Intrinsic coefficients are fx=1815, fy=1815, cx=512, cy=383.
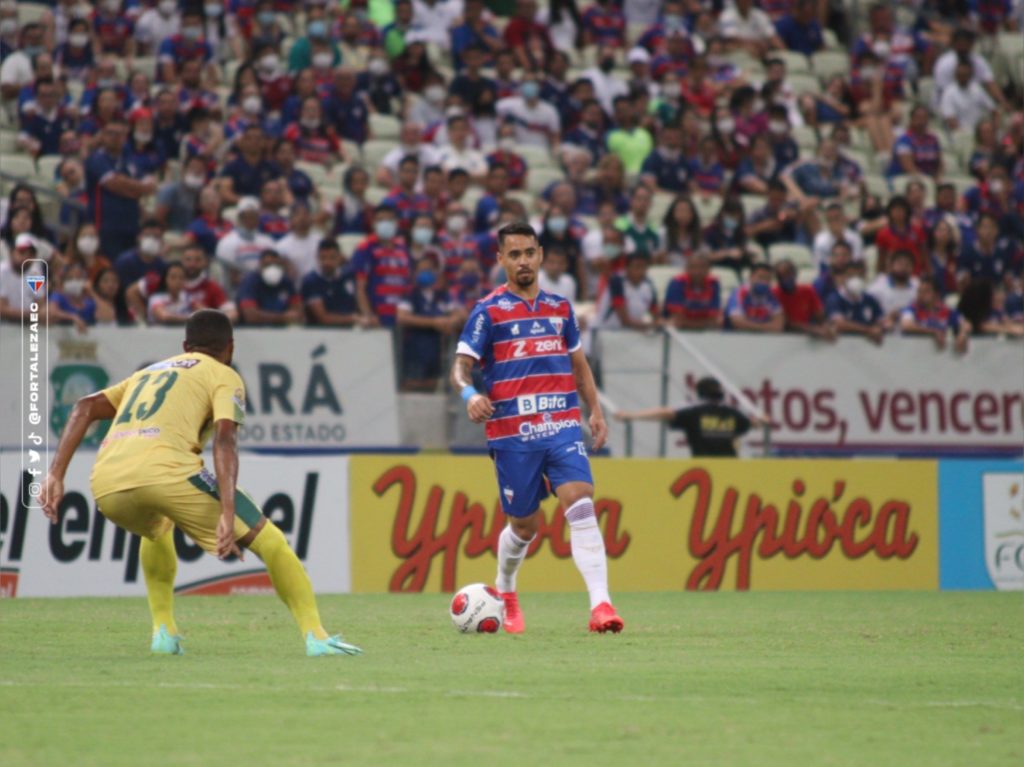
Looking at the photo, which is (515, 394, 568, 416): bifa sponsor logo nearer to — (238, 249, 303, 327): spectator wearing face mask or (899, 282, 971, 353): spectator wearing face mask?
(238, 249, 303, 327): spectator wearing face mask

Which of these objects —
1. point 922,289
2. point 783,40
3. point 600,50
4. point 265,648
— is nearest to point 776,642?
point 265,648

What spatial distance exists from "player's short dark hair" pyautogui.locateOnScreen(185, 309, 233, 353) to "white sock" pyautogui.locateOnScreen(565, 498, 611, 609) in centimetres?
282

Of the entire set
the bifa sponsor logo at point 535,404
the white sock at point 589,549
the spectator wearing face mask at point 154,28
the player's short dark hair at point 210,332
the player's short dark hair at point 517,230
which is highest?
the spectator wearing face mask at point 154,28

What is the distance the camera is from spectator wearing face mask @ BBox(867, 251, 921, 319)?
21672 millimetres

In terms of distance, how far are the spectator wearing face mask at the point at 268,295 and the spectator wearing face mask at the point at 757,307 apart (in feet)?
16.3

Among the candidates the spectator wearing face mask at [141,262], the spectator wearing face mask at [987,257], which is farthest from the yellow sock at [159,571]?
the spectator wearing face mask at [987,257]

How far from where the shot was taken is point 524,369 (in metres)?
11.6

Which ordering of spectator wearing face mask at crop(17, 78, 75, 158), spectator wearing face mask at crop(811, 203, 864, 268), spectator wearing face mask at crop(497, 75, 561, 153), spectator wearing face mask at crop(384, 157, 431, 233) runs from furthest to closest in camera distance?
spectator wearing face mask at crop(497, 75, 561, 153)
spectator wearing face mask at crop(811, 203, 864, 268)
spectator wearing face mask at crop(384, 157, 431, 233)
spectator wearing face mask at crop(17, 78, 75, 158)

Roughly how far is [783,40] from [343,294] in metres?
12.0

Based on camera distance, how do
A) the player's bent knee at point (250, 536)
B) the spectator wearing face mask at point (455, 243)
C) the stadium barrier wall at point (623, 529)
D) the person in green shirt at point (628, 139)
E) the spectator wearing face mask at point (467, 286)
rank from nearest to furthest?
the player's bent knee at point (250, 536)
the stadium barrier wall at point (623, 529)
the spectator wearing face mask at point (467, 286)
the spectator wearing face mask at point (455, 243)
the person in green shirt at point (628, 139)

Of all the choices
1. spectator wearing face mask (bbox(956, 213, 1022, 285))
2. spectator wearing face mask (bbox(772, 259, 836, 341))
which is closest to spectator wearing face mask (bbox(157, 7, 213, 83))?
spectator wearing face mask (bbox(772, 259, 836, 341))

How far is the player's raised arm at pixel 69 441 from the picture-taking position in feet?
30.3

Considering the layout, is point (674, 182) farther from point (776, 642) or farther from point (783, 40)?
point (776, 642)

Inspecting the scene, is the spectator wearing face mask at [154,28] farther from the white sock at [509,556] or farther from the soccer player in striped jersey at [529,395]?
the white sock at [509,556]
